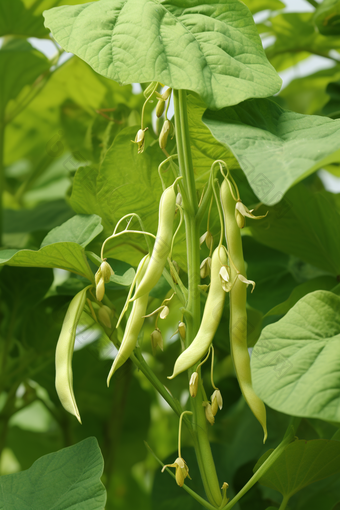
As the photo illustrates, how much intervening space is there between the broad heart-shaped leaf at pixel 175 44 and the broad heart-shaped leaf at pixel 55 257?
11 cm

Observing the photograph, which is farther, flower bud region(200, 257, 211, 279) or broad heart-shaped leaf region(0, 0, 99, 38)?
broad heart-shaped leaf region(0, 0, 99, 38)

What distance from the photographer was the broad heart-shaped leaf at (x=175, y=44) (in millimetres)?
263

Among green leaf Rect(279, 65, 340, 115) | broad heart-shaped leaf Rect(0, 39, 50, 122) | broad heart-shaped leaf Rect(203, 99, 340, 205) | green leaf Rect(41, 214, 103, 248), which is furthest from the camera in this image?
green leaf Rect(279, 65, 340, 115)

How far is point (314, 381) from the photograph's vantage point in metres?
0.24

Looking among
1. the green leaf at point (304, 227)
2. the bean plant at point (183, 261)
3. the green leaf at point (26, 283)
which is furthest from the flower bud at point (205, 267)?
the green leaf at point (26, 283)

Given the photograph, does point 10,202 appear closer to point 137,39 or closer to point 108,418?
point 108,418

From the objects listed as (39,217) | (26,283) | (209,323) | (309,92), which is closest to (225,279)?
(209,323)

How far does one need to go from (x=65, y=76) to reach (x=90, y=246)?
13.7 inches

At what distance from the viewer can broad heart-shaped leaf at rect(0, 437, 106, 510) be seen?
0.29m

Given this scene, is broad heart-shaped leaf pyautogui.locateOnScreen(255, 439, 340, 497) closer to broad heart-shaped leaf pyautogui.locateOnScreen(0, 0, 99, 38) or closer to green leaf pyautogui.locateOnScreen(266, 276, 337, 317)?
green leaf pyautogui.locateOnScreen(266, 276, 337, 317)

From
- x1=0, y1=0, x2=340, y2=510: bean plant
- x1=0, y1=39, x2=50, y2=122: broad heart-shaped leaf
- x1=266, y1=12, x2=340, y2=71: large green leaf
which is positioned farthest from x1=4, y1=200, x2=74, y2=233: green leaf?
x1=266, y1=12, x2=340, y2=71: large green leaf

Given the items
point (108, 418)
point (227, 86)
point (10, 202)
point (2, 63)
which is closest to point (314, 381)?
point (227, 86)

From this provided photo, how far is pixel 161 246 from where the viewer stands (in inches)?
10.7

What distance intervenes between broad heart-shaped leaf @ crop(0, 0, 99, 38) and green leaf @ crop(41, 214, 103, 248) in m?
0.32
